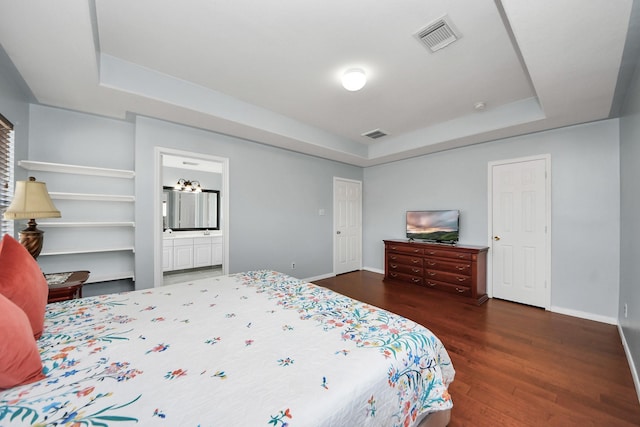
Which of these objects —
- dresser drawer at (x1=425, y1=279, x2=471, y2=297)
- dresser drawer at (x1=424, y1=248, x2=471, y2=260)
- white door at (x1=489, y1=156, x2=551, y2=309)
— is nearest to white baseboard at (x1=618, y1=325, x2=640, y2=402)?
white door at (x1=489, y1=156, x2=551, y2=309)

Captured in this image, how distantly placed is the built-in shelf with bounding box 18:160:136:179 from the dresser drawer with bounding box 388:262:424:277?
4158mm

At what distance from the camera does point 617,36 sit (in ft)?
5.30

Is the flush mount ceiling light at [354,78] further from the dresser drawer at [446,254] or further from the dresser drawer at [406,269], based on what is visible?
the dresser drawer at [406,269]

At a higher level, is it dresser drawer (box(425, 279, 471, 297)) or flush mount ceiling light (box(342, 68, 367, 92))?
flush mount ceiling light (box(342, 68, 367, 92))

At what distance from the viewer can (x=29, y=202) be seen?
1965 mm

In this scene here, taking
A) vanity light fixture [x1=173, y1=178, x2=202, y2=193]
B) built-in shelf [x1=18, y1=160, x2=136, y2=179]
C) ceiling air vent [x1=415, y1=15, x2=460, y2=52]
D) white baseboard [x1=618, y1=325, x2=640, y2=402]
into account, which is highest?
ceiling air vent [x1=415, y1=15, x2=460, y2=52]

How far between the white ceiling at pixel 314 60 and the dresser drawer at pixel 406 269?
2.22m

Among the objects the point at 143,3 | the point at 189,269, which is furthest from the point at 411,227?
the point at 189,269

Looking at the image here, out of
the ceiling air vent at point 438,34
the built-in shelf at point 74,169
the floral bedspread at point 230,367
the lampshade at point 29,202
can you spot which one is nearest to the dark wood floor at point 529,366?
the floral bedspread at point 230,367

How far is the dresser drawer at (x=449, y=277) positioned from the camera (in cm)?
367

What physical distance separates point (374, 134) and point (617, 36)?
2.81 m

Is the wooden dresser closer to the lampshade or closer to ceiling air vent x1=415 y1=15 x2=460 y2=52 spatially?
ceiling air vent x1=415 y1=15 x2=460 y2=52

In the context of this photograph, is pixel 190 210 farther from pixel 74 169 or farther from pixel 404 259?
pixel 404 259

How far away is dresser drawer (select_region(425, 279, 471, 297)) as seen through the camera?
367cm
